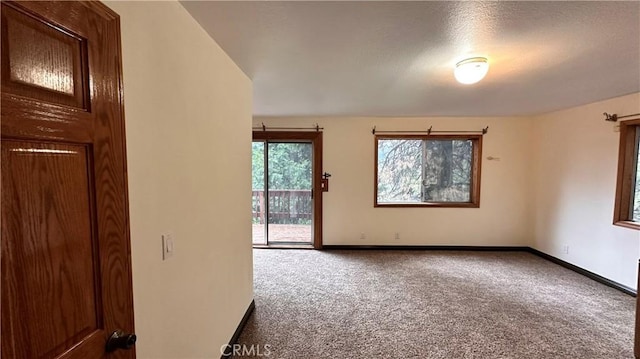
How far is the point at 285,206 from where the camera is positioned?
478 cm

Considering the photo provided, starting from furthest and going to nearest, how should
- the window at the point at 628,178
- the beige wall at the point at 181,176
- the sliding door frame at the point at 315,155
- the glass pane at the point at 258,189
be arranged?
the glass pane at the point at 258,189
the sliding door frame at the point at 315,155
the window at the point at 628,178
the beige wall at the point at 181,176

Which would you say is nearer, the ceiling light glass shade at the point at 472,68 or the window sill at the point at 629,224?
the ceiling light glass shade at the point at 472,68

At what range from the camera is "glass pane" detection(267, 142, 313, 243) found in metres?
4.70

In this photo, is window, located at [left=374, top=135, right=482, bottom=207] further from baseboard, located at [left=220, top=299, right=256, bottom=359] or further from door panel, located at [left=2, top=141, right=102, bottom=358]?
door panel, located at [left=2, top=141, right=102, bottom=358]

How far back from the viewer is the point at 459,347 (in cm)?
221

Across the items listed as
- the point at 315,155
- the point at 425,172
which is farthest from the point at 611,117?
the point at 315,155

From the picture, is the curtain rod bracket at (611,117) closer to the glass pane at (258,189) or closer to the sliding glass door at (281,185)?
the sliding glass door at (281,185)

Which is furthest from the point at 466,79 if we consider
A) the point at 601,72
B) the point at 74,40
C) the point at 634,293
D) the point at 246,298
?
the point at 634,293

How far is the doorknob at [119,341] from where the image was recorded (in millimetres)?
881

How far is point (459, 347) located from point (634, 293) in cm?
237

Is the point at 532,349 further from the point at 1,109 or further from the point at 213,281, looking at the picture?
the point at 1,109

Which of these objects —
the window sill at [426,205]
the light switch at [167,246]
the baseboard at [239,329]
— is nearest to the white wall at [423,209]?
the window sill at [426,205]

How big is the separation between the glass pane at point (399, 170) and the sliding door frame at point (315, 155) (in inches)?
39.7

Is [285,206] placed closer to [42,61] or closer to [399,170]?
[399,170]
